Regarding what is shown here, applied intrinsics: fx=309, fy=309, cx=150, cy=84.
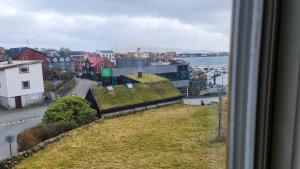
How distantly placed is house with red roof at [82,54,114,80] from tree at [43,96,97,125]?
0.07 m

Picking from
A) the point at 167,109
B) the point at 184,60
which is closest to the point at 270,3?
the point at 184,60

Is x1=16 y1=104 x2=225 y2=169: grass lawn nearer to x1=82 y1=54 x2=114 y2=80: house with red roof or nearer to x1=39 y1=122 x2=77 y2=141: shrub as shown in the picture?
x1=39 y1=122 x2=77 y2=141: shrub

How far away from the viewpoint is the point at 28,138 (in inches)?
29.8

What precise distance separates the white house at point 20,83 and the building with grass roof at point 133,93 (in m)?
0.14

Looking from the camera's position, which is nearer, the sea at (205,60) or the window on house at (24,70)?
the window on house at (24,70)

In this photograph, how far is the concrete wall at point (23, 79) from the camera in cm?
72

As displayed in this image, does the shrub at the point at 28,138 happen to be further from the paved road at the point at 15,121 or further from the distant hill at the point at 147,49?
the distant hill at the point at 147,49

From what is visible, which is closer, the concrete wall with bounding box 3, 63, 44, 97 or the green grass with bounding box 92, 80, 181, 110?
the concrete wall with bounding box 3, 63, 44, 97

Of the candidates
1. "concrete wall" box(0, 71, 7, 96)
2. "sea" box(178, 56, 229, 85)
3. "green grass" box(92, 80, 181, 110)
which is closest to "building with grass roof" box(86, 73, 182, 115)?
"green grass" box(92, 80, 181, 110)

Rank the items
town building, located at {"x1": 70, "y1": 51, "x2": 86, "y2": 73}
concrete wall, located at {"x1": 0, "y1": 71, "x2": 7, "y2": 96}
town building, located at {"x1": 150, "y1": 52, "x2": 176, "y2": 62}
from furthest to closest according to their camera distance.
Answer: town building, located at {"x1": 150, "y1": 52, "x2": 176, "y2": 62}
town building, located at {"x1": 70, "y1": 51, "x2": 86, "y2": 73}
concrete wall, located at {"x1": 0, "y1": 71, "x2": 7, "y2": 96}

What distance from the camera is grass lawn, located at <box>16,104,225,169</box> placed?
→ 848 millimetres

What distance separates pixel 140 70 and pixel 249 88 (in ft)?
1.01

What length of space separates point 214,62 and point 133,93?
263 mm

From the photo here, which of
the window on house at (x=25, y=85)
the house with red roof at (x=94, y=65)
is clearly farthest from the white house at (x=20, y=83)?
the house with red roof at (x=94, y=65)
